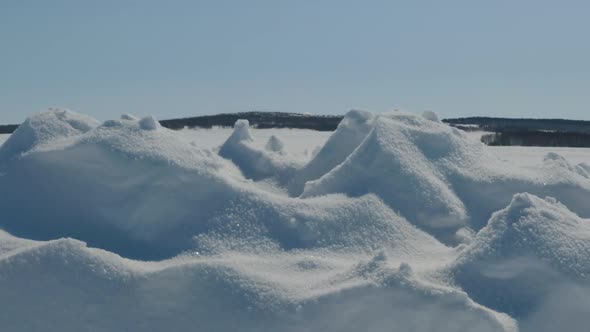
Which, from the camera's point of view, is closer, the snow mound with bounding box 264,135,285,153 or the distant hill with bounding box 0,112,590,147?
the snow mound with bounding box 264,135,285,153

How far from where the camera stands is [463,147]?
27.7ft

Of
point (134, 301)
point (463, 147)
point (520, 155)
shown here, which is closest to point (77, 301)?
point (134, 301)

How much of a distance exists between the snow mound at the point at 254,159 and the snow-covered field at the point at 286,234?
0.02m

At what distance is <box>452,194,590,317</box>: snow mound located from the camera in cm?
571

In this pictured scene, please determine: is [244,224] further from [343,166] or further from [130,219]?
[343,166]

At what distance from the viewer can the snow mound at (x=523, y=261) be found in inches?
225

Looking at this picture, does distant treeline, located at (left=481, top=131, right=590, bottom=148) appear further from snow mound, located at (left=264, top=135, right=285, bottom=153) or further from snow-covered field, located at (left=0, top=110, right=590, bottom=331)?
snow-covered field, located at (left=0, top=110, right=590, bottom=331)

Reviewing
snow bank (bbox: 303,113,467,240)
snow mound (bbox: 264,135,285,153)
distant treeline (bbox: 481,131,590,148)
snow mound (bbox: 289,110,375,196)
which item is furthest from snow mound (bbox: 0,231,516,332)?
distant treeline (bbox: 481,131,590,148)

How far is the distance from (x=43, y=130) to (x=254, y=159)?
2.40 meters

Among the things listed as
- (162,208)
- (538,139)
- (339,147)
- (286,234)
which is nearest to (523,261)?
(286,234)

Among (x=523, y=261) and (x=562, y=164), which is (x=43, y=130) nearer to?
(x=523, y=261)

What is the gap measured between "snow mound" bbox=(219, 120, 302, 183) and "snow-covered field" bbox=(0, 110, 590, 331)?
0.02 m

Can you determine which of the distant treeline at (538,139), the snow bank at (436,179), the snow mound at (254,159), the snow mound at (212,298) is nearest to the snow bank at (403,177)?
the snow bank at (436,179)

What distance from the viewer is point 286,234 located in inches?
260
